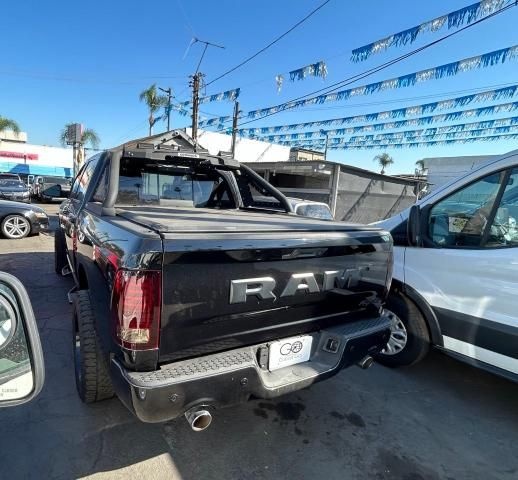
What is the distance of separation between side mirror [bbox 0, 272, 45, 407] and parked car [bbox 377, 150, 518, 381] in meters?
2.93

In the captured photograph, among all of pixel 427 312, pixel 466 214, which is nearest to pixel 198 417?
pixel 427 312

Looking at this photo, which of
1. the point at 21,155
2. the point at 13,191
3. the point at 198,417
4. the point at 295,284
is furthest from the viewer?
the point at 21,155

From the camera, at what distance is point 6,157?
3738 cm

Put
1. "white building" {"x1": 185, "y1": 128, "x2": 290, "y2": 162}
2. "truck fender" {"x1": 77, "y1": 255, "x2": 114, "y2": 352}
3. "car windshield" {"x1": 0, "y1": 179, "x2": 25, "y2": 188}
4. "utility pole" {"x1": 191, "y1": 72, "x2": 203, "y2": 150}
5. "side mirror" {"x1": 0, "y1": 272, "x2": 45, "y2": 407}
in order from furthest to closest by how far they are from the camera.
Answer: "white building" {"x1": 185, "y1": 128, "x2": 290, "y2": 162}
"utility pole" {"x1": 191, "y1": 72, "x2": 203, "y2": 150}
"car windshield" {"x1": 0, "y1": 179, "x2": 25, "y2": 188}
"truck fender" {"x1": 77, "y1": 255, "x2": 114, "y2": 352}
"side mirror" {"x1": 0, "y1": 272, "x2": 45, "y2": 407}

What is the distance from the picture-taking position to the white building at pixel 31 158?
37.2 meters

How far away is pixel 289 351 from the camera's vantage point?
217 cm

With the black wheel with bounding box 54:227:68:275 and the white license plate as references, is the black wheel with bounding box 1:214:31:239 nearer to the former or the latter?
the black wheel with bounding box 54:227:68:275

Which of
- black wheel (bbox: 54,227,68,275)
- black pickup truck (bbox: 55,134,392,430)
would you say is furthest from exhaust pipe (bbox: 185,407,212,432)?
black wheel (bbox: 54,227,68,275)

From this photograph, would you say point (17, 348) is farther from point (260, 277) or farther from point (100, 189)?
point (100, 189)

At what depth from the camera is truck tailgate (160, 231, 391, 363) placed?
1.73m

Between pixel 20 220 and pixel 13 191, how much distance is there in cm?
920

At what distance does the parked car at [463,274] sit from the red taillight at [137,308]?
7.98 ft

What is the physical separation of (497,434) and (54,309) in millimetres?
4834

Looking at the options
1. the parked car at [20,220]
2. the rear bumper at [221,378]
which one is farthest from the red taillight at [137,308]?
the parked car at [20,220]
